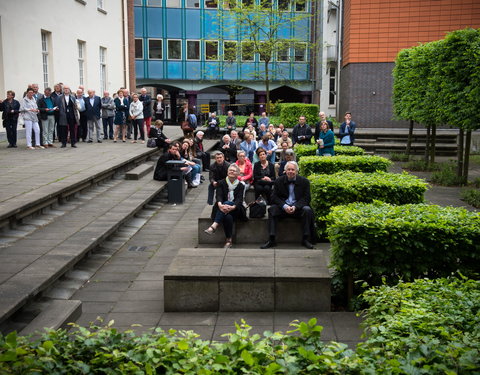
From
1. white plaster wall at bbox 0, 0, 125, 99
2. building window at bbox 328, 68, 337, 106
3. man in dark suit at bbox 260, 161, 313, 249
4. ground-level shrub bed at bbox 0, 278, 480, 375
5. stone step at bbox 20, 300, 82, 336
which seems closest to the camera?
ground-level shrub bed at bbox 0, 278, 480, 375

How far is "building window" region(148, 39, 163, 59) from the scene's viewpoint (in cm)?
4414

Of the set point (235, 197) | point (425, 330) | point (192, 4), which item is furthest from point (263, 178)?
point (192, 4)

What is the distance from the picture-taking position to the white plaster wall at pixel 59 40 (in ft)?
Answer: 62.0

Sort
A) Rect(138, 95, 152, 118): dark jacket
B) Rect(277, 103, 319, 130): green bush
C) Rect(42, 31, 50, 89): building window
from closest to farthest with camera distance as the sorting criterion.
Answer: Rect(42, 31, 50, 89): building window, Rect(138, 95, 152, 118): dark jacket, Rect(277, 103, 319, 130): green bush

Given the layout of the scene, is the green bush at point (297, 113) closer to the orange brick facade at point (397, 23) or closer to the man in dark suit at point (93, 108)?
the orange brick facade at point (397, 23)

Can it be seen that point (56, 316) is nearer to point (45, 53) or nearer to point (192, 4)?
point (45, 53)

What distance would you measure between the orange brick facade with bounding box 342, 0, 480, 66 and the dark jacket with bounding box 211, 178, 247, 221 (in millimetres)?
22768

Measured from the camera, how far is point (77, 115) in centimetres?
1958

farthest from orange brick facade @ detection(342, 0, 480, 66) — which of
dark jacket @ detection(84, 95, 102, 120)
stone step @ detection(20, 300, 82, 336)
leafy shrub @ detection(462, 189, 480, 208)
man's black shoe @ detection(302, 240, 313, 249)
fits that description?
stone step @ detection(20, 300, 82, 336)

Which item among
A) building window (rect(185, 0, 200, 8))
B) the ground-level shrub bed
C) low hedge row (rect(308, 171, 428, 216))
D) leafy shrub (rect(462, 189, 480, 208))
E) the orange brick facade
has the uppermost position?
building window (rect(185, 0, 200, 8))

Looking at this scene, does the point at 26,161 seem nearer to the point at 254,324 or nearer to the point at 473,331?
the point at 254,324

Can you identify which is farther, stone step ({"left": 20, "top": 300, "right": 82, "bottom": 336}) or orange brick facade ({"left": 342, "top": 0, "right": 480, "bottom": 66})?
orange brick facade ({"left": 342, "top": 0, "right": 480, "bottom": 66})

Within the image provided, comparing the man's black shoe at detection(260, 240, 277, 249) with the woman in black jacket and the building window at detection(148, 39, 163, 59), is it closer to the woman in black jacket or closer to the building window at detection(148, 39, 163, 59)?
the woman in black jacket

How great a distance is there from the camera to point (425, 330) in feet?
13.6
